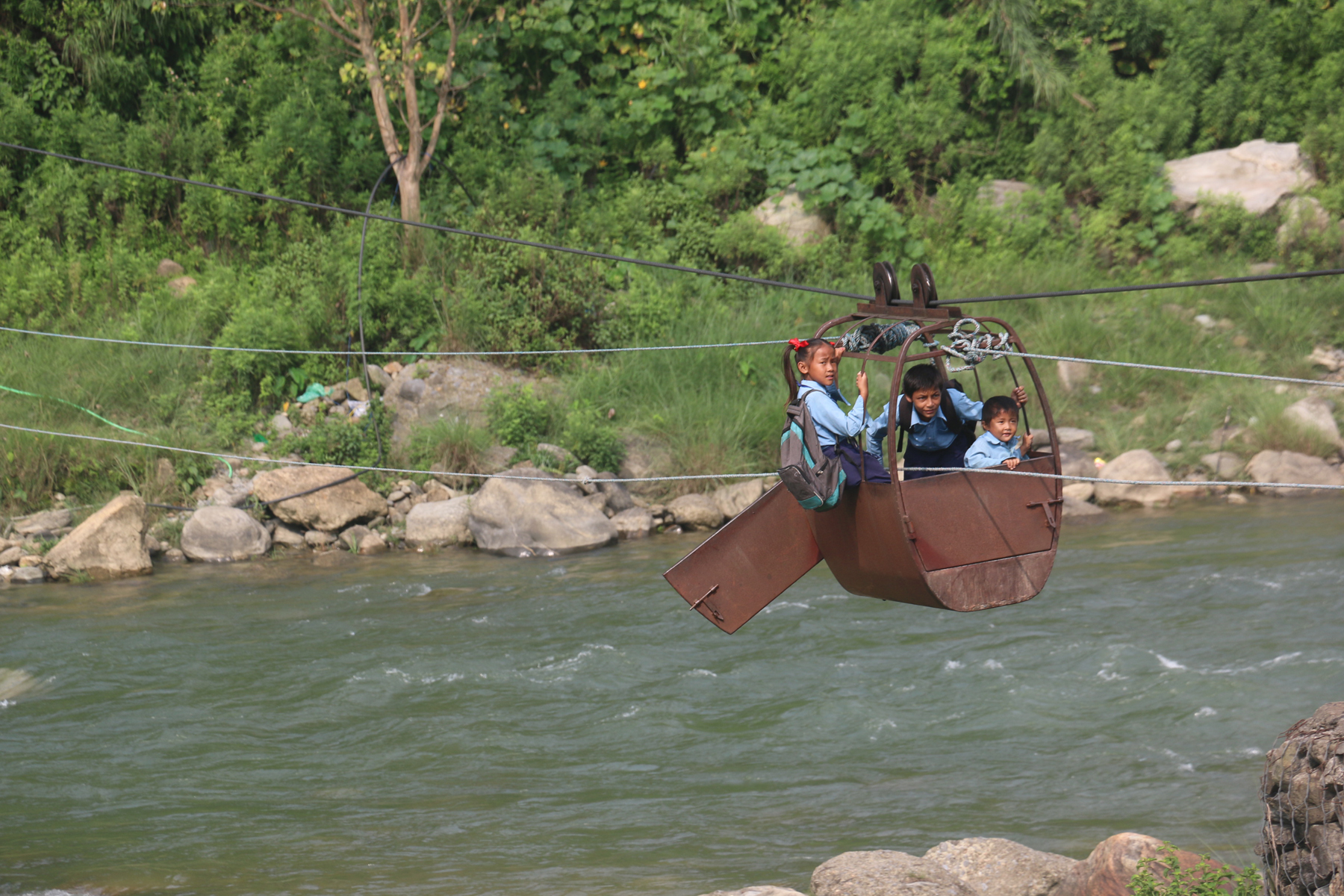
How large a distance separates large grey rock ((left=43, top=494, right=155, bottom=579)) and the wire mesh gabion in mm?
10812

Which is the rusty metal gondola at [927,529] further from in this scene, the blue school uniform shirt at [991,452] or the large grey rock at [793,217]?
the large grey rock at [793,217]

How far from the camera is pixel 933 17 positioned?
1792 centimetres

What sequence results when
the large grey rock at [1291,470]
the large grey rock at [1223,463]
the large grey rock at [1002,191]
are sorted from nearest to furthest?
the large grey rock at [1291,470], the large grey rock at [1223,463], the large grey rock at [1002,191]

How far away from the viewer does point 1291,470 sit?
12.9 metres

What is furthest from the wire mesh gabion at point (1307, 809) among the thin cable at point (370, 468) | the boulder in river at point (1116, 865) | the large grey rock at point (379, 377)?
the large grey rock at point (379, 377)

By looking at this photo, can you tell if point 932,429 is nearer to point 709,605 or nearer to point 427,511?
point 709,605

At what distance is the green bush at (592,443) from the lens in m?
13.6

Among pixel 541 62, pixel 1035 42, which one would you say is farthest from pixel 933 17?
pixel 541 62

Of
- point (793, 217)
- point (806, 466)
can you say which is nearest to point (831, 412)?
point (806, 466)

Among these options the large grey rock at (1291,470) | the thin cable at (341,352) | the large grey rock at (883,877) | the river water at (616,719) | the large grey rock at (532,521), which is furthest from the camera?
the large grey rock at (1291,470)

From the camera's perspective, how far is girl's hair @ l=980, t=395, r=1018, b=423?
531 centimetres

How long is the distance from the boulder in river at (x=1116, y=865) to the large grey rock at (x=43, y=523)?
36.4ft

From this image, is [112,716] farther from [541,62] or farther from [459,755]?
[541,62]

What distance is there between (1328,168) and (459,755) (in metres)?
14.9
